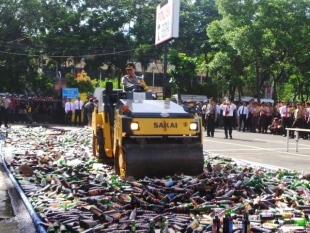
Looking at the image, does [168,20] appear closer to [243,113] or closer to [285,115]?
[243,113]

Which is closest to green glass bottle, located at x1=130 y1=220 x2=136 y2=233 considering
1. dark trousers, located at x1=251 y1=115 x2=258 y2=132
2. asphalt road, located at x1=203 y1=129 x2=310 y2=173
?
asphalt road, located at x1=203 y1=129 x2=310 y2=173

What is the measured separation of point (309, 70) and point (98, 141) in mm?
28978

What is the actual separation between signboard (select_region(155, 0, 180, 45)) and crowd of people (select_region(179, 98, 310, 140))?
4338 millimetres

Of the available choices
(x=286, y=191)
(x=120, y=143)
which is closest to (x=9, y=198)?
(x=120, y=143)

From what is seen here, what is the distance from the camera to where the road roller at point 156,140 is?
9.97 metres

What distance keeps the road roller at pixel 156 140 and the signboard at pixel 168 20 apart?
19.2m

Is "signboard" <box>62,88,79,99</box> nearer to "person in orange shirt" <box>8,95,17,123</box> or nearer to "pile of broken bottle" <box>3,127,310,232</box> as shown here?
"person in orange shirt" <box>8,95,17,123</box>

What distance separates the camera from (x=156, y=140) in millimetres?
10305

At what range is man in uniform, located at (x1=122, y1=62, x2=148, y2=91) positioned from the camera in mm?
11703

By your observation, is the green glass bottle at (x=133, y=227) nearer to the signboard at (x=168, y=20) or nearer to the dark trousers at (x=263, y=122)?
the signboard at (x=168, y=20)

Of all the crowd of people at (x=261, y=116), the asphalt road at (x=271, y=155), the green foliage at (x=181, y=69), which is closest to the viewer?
the asphalt road at (x=271, y=155)

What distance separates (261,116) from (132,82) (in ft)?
69.4

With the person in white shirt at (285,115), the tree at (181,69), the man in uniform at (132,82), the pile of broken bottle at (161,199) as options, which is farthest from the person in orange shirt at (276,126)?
the man in uniform at (132,82)

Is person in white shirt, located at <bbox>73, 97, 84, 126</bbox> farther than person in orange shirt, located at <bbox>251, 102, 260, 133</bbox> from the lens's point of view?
Yes
